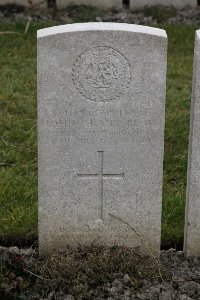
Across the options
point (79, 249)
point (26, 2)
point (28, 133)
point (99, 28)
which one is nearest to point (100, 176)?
point (79, 249)

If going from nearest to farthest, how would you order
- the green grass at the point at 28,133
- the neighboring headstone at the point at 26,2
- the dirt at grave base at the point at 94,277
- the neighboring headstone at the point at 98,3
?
1. the dirt at grave base at the point at 94,277
2. the green grass at the point at 28,133
3. the neighboring headstone at the point at 26,2
4. the neighboring headstone at the point at 98,3

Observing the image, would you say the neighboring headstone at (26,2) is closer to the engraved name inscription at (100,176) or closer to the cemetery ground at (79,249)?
the cemetery ground at (79,249)

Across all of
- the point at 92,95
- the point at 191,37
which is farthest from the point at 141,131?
the point at 191,37

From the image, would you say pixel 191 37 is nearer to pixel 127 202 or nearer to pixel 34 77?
pixel 34 77

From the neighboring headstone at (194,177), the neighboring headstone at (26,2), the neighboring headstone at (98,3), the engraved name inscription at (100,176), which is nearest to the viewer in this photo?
the neighboring headstone at (194,177)

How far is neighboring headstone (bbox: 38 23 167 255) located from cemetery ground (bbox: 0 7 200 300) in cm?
19

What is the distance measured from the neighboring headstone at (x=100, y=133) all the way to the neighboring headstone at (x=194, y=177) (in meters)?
0.17

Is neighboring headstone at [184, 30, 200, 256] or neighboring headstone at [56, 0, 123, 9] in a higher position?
neighboring headstone at [56, 0, 123, 9]

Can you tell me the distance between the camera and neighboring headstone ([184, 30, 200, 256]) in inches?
168

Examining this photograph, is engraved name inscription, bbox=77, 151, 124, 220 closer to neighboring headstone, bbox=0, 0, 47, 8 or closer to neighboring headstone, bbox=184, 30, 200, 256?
neighboring headstone, bbox=184, 30, 200, 256

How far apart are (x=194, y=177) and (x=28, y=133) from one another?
2332 millimetres

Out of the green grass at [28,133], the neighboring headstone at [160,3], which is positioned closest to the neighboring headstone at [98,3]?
the neighboring headstone at [160,3]

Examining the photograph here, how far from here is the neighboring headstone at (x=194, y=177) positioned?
4262 millimetres

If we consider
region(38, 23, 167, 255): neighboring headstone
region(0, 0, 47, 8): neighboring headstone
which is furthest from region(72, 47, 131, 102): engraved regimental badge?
region(0, 0, 47, 8): neighboring headstone
